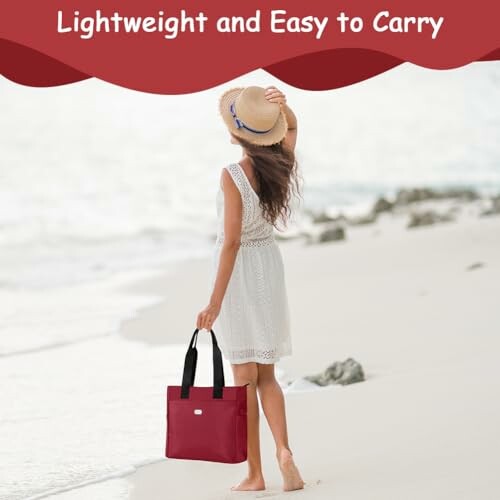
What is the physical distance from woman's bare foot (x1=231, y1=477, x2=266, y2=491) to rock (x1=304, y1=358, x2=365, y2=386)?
1909 mm

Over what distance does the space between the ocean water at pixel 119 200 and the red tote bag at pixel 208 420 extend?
16.5 inches

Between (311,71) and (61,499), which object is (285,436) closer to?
(61,499)

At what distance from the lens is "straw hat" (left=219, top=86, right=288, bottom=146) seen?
14.3ft

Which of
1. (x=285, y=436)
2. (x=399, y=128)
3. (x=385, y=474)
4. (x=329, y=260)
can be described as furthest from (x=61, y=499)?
(x=399, y=128)

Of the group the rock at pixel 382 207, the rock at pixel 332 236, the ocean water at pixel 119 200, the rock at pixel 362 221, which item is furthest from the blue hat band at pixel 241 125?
the rock at pixel 382 207

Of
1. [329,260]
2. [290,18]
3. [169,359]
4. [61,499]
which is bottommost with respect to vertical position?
[61,499]

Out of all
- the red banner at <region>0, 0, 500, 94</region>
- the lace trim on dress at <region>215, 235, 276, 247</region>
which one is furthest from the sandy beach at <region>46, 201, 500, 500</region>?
the red banner at <region>0, 0, 500, 94</region>

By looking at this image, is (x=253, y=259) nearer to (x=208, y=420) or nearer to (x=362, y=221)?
(x=208, y=420)

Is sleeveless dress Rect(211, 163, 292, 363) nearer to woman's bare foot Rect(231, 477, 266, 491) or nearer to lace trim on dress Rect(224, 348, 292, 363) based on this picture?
lace trim on dress Rect(224, 348, 292, 363)

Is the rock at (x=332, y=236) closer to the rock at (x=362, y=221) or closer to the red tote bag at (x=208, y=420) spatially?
the rock at (x=362, y=221)

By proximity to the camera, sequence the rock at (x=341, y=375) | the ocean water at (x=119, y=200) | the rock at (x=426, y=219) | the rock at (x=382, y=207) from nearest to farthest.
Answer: the ocean water at (x=119, y=200) → the rock at (x=341, y=375) → the rock at (x=426, y=219) → the rock at (x=382, y=207)

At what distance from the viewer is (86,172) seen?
3519 cm

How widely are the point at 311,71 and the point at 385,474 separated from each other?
3689 mm

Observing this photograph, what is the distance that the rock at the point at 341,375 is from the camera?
6.20 m
